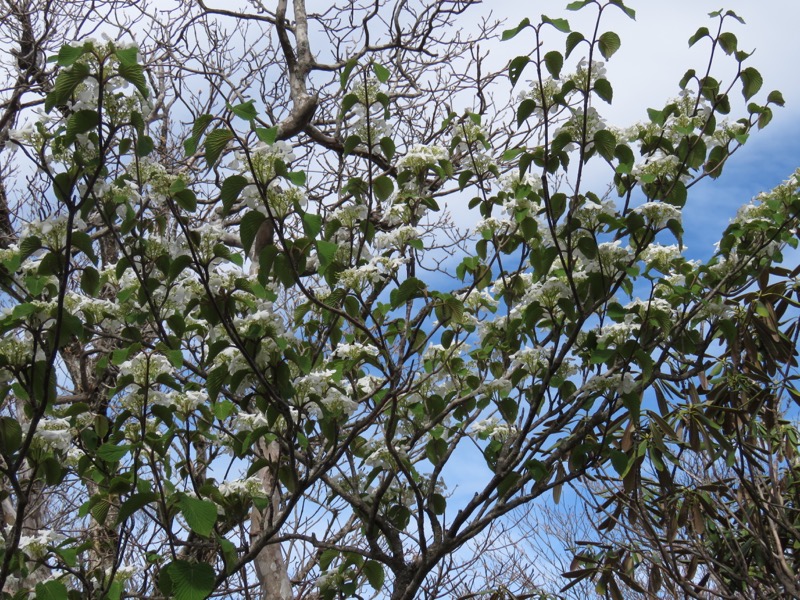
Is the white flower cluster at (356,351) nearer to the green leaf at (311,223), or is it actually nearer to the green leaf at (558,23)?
the green leaf at (311,223)

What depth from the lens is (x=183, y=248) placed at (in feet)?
8.05

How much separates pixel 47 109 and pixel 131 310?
0.73 m

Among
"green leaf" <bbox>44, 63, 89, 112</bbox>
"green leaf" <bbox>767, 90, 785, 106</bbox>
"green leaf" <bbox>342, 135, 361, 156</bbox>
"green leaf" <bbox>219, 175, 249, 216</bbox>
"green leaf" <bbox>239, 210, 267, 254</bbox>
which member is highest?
"green leaf" <bbox>342, 135, 361, 156</bbox>

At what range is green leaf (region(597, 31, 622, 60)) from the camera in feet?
7.47

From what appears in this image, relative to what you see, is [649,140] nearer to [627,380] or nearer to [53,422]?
[627,380]

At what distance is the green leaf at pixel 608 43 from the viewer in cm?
228

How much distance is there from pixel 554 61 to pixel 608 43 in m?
0.17

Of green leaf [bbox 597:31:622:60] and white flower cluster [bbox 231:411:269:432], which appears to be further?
white flower cluster [bbox 231:411:269:432]

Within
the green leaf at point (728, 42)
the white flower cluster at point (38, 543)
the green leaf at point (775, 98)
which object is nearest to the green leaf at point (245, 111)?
the white flower cluster at point (38, 543)

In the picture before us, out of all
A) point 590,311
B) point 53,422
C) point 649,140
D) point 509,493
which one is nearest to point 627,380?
point 590,311

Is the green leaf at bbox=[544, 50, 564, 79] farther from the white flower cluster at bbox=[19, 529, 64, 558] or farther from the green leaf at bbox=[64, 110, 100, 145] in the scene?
the white flower cluster at bbox=[19, 529, 64, 558]

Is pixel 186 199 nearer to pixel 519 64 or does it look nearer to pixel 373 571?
pixel 519 64

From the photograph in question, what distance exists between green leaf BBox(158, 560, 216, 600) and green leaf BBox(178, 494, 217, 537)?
16 centimetres

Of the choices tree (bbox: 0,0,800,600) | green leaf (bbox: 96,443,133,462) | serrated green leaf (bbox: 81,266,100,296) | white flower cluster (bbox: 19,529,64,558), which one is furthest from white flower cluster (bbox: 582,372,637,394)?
white flower cluster (bbox: 19,529,64,558)
